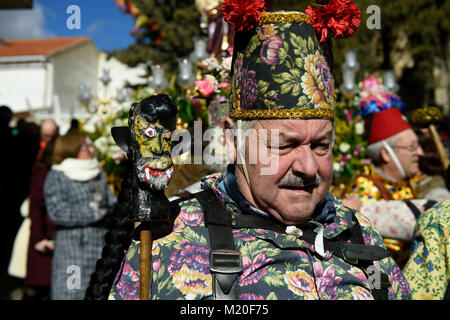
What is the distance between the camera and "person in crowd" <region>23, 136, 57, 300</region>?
190 inches

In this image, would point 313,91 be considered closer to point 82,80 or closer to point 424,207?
point 424,207

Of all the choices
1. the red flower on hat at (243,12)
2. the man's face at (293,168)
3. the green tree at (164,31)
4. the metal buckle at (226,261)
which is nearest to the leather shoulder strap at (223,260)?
the metal buckle at (226,261)

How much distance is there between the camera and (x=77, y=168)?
475 cm

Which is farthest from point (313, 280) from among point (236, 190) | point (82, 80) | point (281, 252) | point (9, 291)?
point (82, 80)

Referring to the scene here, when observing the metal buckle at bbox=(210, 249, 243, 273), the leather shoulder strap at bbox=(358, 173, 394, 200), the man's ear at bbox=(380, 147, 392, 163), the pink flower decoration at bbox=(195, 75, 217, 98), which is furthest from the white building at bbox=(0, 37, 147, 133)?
the metal buckle at bbox=(210, 249, 243, 273)

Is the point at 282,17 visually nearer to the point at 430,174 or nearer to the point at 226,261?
the point at 226,261

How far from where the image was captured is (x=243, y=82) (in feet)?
6.55

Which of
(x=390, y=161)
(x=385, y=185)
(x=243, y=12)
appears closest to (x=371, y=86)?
(x=390, y=161)

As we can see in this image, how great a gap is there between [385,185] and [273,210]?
2.65 meters

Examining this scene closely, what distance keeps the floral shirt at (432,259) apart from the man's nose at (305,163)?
0.95 metres

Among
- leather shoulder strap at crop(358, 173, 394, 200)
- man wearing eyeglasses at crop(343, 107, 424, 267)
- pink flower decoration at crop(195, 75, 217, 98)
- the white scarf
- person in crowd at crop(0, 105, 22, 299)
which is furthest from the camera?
person in crowd at crop(0, 105, 22, 299)

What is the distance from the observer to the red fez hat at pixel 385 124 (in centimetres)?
434

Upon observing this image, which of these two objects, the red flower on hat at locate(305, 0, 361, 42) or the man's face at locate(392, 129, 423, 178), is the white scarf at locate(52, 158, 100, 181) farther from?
the red flower on hat at locate(305, 0, 361, 42)

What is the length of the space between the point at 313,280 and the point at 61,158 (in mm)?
3685
